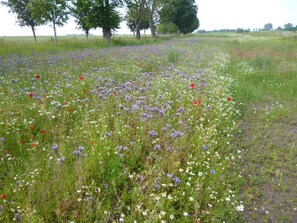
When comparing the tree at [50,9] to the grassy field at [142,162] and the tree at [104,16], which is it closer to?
the tree at [104,16]

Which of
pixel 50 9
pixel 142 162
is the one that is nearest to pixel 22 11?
pixel 50 9

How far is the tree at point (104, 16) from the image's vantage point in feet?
78.7

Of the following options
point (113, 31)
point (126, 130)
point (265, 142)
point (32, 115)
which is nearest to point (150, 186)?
point (126, 130)

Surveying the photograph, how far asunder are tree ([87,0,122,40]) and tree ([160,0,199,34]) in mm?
26173

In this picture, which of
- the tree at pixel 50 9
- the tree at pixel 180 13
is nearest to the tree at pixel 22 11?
the tree at pixel 50 9

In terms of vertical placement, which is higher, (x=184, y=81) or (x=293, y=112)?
(x=184, y=81)

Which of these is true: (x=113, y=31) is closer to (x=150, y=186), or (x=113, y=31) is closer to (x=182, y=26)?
(x=150, y=186)

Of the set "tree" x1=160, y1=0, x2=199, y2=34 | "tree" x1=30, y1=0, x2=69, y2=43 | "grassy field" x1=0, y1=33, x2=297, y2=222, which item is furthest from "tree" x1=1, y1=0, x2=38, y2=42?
"grassy field" x1=0, y1=33, x2=297, y2=222

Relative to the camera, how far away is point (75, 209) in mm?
2650

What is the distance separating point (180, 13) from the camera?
174 feet

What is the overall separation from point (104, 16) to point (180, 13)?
33950 millimetres

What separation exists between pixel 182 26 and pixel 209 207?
58718 millimetres

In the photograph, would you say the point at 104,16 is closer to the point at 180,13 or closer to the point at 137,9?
the point at 137,9

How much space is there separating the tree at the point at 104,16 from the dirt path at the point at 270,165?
21.4 metres
